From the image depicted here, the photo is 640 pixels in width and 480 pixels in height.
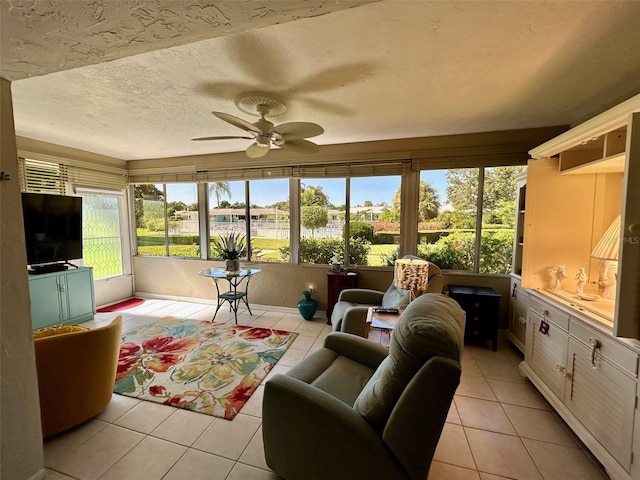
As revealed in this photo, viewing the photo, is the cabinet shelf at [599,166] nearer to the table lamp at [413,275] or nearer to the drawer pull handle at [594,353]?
the drawer pull handle at [594,353]

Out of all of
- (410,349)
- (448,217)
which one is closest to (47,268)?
(410,349)

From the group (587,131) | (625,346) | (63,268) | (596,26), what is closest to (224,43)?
(596,26)

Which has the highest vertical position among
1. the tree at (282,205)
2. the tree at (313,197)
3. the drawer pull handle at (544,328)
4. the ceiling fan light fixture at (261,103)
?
the ceiling fan light fixture at (261,103)

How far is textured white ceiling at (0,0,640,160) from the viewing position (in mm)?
975

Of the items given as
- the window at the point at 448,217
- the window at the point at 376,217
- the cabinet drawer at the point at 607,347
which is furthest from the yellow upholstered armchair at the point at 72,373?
the window at the point at 448,217

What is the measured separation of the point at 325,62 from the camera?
5.77ft

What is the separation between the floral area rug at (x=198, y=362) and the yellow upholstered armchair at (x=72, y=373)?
0.39m

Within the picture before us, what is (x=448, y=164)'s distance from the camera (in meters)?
3.36

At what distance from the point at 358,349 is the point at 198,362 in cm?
177

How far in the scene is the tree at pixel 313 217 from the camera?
398 cm

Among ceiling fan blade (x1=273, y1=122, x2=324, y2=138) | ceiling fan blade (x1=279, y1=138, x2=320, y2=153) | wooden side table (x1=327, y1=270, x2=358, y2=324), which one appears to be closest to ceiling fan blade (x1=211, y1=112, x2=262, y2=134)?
ceiling fan blade (x1=273, y1=122, x2=324, y2=138)

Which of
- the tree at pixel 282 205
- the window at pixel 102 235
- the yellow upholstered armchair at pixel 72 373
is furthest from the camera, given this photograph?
the window at pixel 102 235

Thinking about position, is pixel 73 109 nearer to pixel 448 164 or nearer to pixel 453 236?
pixel 448 164

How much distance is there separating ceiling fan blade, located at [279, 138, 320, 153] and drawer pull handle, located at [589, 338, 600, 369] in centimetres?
247
